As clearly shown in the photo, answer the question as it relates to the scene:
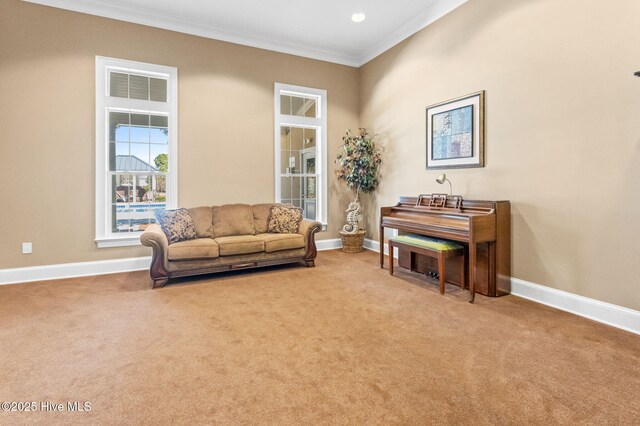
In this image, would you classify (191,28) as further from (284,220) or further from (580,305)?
(580,305)

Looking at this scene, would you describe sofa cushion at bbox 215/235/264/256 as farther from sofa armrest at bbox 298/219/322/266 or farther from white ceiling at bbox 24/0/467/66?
white ceiling at bbox 24/0/467/66

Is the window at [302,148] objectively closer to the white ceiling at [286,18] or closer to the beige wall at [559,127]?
the white ceiling at [286,18]

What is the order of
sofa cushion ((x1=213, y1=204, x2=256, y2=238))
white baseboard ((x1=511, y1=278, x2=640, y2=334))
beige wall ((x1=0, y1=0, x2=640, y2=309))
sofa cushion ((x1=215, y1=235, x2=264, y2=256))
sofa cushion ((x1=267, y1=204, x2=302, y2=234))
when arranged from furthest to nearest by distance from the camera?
sofa cushion ((x1=267, y1=204, x2=302, y2=234))
sofa cushion ((x1=213, y1=204, x2=256, y2=238))
sofa cushion ((x1=215, y1=235, x2=264, y2=256))
beige wall ((x1=0, y1=0, x2=640, y2=309))
white baseboard ((x1=511, y1=278, x2=640, y2=334))

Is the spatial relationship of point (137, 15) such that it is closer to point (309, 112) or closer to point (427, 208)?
point (309, 112)

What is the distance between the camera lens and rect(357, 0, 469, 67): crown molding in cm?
402

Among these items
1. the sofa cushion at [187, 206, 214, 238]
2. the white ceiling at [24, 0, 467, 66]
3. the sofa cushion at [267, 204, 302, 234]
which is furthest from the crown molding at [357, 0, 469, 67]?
the sofa cushion at [187, 206, 214, 238]

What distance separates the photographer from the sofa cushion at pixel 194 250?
374 cm

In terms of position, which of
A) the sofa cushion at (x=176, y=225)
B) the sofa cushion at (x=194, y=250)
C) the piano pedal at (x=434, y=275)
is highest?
the sofa cushion at (x=176, y=225)

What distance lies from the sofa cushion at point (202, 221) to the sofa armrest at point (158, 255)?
66cm

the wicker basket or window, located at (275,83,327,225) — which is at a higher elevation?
window, located at (275,83,327,225)

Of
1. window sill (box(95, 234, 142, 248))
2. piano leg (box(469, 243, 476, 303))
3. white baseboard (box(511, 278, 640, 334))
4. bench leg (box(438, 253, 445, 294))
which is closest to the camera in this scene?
white baseboard (box(511, 278, 640, 334))

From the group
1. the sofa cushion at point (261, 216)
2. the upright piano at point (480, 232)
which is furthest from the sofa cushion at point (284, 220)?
the upright piano at point (480, 232)

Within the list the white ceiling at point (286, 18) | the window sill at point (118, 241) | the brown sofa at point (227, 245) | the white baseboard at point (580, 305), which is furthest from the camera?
the window sill at point (118, 241)

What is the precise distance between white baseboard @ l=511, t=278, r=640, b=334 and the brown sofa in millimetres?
2506
